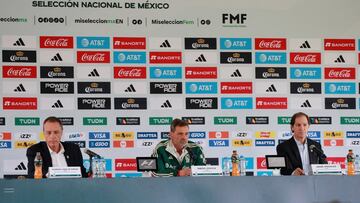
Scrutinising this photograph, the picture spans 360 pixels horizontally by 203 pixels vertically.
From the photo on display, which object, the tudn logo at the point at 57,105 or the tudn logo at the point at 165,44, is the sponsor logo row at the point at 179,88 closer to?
the tudn logo at the point at 57,105

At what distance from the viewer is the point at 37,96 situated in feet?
24.8

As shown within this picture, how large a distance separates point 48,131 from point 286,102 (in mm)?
3197

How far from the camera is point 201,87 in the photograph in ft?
25.8

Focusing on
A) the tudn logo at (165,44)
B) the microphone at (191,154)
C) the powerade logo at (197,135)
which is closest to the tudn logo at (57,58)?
the tudn logo at (165,44)

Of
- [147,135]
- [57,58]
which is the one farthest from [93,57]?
[147,135]

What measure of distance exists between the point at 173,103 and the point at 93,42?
116 cm

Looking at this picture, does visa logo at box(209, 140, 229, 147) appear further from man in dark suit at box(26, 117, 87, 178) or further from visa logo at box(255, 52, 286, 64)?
man in dark suit at box(26, 117, 87, 178)

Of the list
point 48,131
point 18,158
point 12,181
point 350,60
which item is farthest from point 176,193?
point 350,60

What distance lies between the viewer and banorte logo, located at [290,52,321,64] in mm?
8047

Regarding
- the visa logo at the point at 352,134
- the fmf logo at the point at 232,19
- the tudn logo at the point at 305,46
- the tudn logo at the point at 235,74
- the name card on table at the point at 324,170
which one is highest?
the fmf logo at the point at 232,19

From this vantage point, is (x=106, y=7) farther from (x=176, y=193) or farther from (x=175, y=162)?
(x=176, y=193)

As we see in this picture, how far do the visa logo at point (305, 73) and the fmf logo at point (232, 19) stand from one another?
0.83 meters

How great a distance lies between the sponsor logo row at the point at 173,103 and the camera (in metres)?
7.55

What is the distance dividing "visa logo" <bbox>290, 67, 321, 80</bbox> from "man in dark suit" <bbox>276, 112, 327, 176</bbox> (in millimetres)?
1804
